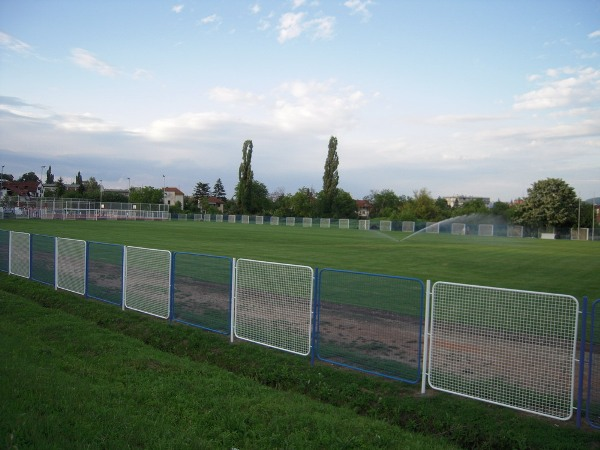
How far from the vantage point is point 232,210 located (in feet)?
330

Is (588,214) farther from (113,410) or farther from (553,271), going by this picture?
(113,410)

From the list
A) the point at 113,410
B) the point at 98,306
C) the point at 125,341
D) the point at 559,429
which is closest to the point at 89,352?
the point at 125,341

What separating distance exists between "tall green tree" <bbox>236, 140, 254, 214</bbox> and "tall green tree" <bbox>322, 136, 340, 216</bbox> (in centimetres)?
1611

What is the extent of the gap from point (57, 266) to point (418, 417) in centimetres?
1144

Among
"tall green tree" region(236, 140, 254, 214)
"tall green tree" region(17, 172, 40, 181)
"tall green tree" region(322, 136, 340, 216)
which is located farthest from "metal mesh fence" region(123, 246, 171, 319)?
"tall green tree" region(17, 172, 40, 181)

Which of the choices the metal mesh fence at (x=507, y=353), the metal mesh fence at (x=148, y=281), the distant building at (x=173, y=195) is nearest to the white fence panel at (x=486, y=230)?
the metal mesh fence at (x=148, y=281)

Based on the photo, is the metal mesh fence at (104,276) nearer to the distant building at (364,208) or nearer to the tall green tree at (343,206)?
the tall green tree at (343,206)

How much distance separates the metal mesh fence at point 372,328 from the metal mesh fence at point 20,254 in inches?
368

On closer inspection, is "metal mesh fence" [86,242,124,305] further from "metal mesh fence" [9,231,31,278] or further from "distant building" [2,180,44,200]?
"distant building" [2,180,44,200]

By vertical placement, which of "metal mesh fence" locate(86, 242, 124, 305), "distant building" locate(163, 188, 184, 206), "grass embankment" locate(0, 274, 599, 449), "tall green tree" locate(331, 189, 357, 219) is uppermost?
"distant building" locate(163, 188, 184, 206)

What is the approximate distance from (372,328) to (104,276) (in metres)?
7.82

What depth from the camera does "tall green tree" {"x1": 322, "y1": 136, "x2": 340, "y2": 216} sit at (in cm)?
8719

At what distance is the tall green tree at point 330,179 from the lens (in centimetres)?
8719

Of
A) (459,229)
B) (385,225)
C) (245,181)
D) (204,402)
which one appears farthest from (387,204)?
(204,402)
